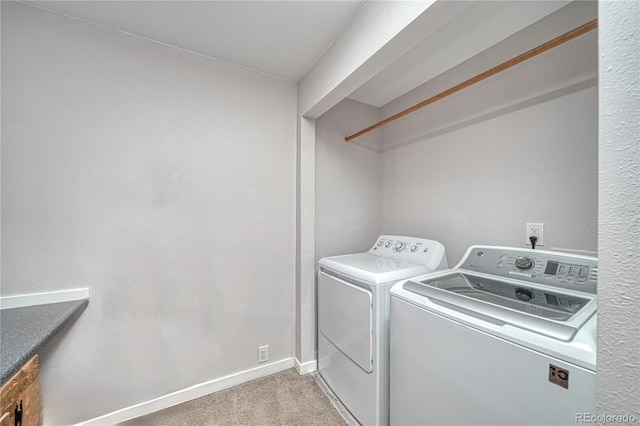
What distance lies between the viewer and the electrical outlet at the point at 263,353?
76.5 inches

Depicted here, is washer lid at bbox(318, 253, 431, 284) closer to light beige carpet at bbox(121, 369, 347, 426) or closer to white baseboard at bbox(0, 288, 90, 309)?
light beige carpet at bbox(121, 369, 347, 426)

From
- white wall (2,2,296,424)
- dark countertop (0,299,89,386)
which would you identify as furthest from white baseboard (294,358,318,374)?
dark countertop (0,299,89,386)

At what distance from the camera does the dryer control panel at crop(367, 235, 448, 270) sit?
1.63 meters

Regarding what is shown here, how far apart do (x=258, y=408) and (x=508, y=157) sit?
2.30m

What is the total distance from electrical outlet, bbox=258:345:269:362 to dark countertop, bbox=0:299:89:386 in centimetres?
117

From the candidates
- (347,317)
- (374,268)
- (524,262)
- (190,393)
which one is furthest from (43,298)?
(524,262)

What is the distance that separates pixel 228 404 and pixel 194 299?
2.47 ft

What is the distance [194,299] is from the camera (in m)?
1.71

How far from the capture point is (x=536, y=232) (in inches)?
55.1

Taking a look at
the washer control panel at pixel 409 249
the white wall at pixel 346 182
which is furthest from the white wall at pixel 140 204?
the washer control panel at pixel 409 249

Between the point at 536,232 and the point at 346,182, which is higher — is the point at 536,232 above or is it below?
below

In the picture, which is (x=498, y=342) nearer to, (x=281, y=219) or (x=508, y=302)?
(x=508, y=302)

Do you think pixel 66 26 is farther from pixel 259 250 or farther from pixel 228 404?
pixel 228 404

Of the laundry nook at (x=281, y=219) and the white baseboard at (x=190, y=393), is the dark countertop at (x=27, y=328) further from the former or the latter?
the white baseboard at (x=190, y=393)
